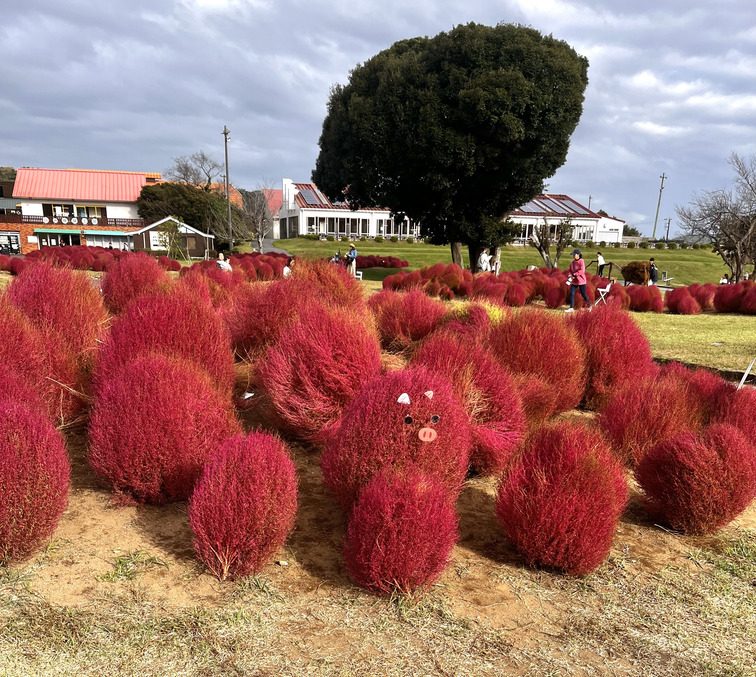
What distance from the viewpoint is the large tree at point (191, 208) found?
40.8 m

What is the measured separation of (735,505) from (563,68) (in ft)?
62.2

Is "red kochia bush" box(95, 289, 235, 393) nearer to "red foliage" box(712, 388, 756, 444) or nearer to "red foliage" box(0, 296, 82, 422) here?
"red foliage" box(0, 296, 82, 422)

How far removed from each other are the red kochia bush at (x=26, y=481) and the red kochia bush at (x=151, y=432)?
1.08 feet

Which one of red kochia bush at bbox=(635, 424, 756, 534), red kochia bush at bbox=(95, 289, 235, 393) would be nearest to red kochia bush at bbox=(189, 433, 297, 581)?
red kochia bush at bbox=(95, 289, 235, 393)

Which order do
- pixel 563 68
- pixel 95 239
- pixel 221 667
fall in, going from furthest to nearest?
pixel 95 239 → pixel 563 68 → pixel 221 667

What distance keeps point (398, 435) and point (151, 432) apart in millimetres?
1310

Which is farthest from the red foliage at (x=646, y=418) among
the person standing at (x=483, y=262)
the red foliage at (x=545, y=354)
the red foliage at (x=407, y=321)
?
the person standing at (x=483, y=262)

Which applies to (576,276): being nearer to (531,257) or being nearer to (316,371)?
(316,371)

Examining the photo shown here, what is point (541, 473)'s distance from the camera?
2.77m

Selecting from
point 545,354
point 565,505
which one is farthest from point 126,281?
point 565,505

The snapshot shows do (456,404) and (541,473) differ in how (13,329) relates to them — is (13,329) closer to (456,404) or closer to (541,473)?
(456,404)

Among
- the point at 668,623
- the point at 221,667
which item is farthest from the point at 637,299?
the point at 221,667

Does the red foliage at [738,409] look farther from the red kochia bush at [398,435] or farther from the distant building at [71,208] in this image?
the distant building at [71,208]

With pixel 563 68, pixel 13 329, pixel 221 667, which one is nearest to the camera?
pixel 221 667
